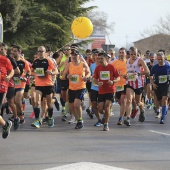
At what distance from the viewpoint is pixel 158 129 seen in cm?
1266

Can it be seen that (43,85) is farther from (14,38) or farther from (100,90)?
(14,38)

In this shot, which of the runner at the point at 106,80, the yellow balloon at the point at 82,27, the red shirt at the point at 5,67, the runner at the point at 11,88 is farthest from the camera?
the yellow balloon at the point at 82,27

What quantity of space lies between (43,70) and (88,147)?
3.41 meters

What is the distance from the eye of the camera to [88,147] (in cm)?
969

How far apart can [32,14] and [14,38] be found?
229 centimetres

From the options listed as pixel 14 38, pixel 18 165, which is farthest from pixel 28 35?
pixel 18 165

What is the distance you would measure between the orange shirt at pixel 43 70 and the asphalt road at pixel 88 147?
1060 mm

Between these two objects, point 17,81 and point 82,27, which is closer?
point 17,81

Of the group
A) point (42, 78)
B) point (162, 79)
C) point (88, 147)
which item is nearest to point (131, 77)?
point (162, 79)

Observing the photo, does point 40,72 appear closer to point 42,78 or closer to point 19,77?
Result: point 42,78

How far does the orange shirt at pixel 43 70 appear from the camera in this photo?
41.4ft

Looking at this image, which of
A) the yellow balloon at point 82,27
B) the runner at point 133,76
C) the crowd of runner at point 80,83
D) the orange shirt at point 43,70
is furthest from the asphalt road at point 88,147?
the yellow balloon at point 82,27

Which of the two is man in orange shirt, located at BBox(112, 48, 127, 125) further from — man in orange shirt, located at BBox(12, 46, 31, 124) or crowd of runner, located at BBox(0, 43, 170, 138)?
man in orange shirt, located at BBox(12, 46, 31, 124)

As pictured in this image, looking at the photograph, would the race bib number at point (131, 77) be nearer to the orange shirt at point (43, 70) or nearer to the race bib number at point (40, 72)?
the orange shirt at point (43, 70)
